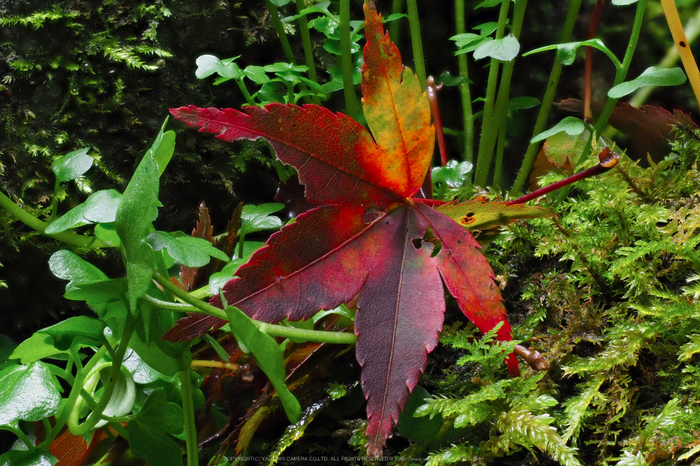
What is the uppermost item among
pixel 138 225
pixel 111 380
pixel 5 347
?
pixel 138 225

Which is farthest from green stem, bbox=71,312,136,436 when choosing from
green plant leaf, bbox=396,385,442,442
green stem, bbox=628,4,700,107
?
green stem, bbox=628,4,700,107

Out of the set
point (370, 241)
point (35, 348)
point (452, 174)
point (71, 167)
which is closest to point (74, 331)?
point (35, 348)

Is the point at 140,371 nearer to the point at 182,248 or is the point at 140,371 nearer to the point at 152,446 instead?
the point at 152,446

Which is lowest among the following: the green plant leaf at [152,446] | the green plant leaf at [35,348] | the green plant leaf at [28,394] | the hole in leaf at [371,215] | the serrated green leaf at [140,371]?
the green plant leaf at [152,446]

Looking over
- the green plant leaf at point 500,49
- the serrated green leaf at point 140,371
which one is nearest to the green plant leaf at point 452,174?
the green plant leaf at point 500,49

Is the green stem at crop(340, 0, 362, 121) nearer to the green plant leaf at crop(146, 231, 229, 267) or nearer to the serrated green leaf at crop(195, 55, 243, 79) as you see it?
the serrated green leaf at crop(195, 55, 243, 79)

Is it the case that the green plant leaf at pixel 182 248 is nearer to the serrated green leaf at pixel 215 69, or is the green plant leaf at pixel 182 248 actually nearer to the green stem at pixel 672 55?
the serrated green leaf at pixel 215 69

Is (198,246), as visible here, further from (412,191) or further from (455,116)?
(455,116)
